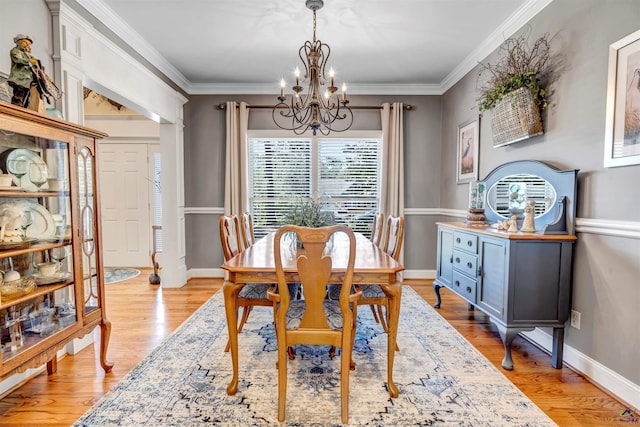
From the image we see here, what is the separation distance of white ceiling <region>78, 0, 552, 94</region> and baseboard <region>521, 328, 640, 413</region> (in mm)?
2567

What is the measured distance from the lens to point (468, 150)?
3.65 meters

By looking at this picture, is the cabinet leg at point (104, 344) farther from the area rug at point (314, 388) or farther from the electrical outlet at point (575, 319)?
the electrical outlet at point (575, 319)

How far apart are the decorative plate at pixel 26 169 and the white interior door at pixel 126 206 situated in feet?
11.7

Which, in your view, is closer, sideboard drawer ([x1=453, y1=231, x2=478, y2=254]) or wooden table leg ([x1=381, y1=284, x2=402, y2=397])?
wooden table leg ([x1=381, y1=284, x2=402, y2=397])

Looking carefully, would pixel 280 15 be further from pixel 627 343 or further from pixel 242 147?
pixel 627 343

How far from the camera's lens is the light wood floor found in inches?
68.1

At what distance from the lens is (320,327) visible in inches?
66.9

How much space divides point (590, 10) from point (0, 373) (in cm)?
384

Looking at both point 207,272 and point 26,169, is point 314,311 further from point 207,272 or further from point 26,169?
point 207,272

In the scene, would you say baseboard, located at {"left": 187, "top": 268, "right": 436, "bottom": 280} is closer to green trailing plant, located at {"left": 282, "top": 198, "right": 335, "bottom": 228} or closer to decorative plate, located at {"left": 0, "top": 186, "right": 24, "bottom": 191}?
green trailing plant, located at {"left": 282, "top": 198, "right": 335, "bottom": 228}

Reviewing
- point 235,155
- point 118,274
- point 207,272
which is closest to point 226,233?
point 235,155

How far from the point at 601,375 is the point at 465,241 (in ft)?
3.92

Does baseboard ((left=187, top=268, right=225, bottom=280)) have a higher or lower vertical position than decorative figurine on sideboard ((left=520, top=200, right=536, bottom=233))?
lower

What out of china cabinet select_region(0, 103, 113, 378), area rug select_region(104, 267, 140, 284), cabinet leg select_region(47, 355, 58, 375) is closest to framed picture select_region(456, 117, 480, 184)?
china cabinet select_region(0, 103, 113, 378)
